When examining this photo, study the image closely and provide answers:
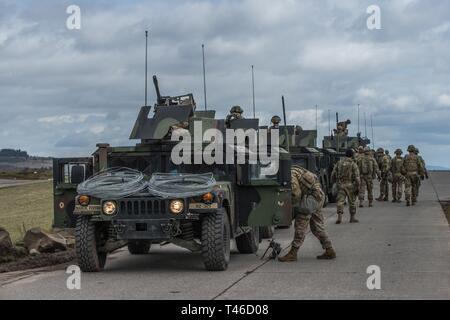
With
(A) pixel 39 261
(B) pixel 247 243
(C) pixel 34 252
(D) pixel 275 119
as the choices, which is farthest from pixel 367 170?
(A) pixel 39 261

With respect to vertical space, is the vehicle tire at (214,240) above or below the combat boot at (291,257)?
above

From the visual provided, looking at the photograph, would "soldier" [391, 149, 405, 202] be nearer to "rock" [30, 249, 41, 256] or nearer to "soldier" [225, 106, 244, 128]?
"soldier" [225, 106, 244, 128]

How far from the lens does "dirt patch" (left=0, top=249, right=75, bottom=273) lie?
12.2 m

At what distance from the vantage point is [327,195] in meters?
27.5

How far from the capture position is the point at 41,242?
557 inches

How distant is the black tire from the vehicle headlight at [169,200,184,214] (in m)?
1.10

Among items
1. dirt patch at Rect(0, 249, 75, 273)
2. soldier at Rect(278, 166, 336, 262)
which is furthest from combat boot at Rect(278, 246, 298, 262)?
dirt patch at Rect(0, 249, 75, 273)

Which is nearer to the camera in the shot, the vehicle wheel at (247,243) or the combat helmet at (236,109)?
the vehicle wheel at (247,243)

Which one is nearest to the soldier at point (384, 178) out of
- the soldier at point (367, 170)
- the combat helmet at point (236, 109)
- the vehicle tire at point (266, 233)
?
the soldier at point (367, 170)

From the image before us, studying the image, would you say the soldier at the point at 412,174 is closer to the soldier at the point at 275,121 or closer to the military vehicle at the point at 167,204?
the soldier at the point at 275,121

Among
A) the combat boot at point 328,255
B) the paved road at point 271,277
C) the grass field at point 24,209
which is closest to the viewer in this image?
the paved road at point 271,277

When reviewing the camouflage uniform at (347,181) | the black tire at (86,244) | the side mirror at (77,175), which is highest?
the side mirror at (77,175)

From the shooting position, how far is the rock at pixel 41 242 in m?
14.0
